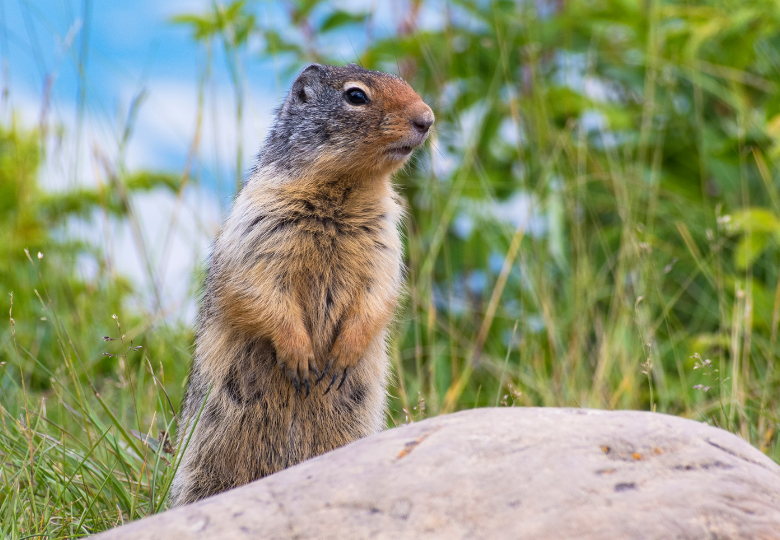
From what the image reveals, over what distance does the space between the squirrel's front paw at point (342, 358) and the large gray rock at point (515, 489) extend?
3.72ft

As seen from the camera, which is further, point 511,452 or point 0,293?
point 0,293

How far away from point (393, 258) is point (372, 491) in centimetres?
175

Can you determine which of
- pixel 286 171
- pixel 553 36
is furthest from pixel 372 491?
pixel 553 36

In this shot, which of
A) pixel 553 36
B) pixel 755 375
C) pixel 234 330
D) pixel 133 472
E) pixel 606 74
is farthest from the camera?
pixel 606 74

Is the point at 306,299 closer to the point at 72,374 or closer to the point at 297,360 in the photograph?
the point at 297,360

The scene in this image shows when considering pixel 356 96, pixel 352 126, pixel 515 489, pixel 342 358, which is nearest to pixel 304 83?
pixel 356 96

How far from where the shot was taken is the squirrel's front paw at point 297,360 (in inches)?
140

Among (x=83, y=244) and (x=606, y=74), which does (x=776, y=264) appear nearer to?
(x=606, y=74)

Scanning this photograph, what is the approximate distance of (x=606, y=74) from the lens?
6.95 m

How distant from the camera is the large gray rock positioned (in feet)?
7.09

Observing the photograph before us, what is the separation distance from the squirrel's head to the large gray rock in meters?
1.55

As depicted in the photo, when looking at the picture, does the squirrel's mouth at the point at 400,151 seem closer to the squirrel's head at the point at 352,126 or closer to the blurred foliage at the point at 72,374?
the squirrel's head at the point at 352,126

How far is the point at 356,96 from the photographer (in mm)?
3848

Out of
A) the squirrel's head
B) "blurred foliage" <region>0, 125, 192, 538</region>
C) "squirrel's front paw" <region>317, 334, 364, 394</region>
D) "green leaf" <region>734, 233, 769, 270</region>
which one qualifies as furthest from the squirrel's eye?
"green leaf" <region>734, 233, 769, 270</region>
